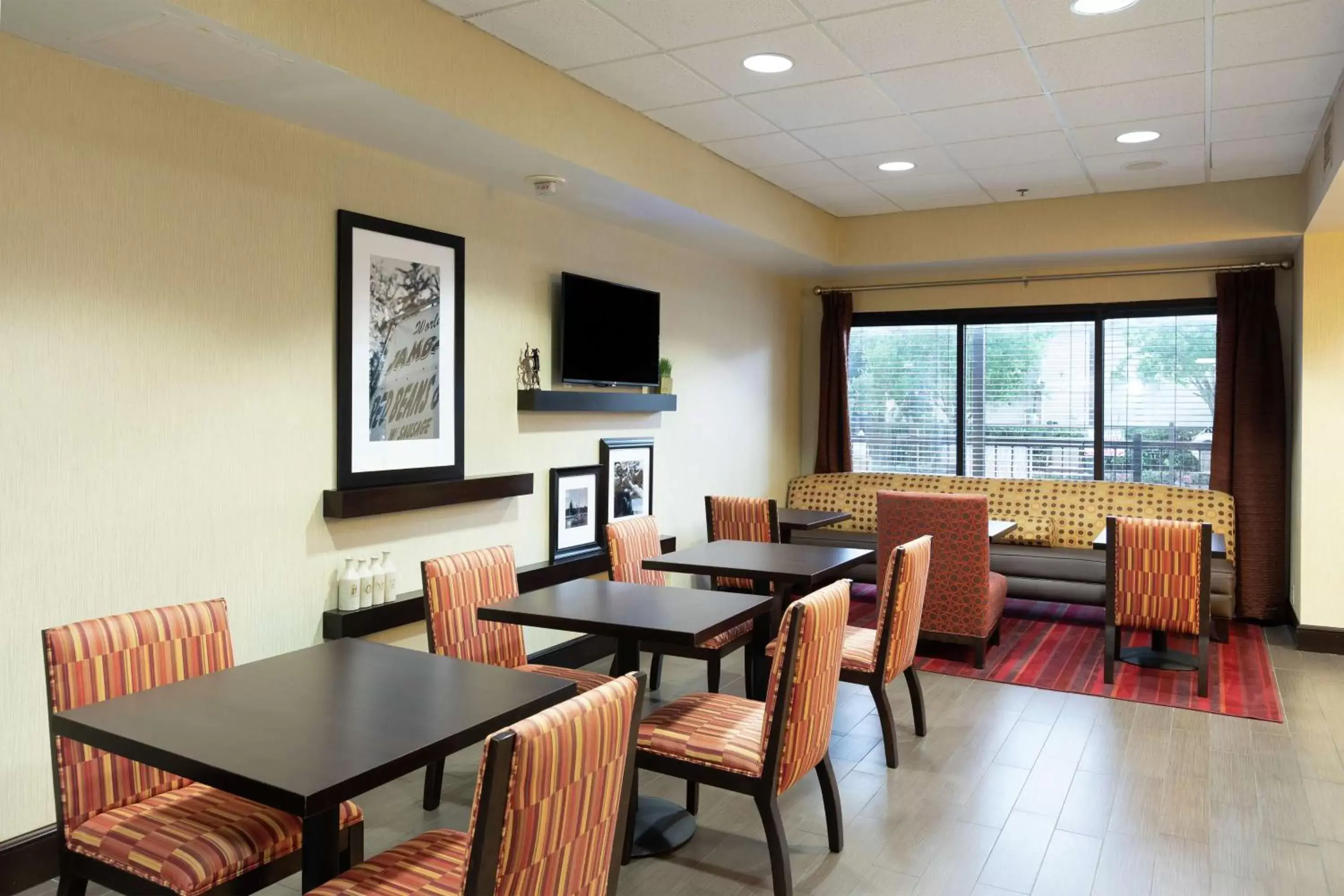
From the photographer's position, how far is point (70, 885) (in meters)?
2.26

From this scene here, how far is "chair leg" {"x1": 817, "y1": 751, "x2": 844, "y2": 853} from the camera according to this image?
3062mm

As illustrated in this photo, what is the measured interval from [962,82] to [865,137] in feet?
2.92

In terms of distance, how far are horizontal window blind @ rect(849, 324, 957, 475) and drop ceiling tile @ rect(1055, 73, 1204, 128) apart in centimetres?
299

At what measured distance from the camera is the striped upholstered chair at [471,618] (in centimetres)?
329

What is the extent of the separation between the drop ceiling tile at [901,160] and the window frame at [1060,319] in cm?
190

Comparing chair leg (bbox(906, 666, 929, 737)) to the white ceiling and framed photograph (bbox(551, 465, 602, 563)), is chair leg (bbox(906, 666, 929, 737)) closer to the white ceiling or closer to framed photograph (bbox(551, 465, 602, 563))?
framed photograph (bbox(551, 465, 602, 563))

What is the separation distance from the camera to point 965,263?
7.02 metres

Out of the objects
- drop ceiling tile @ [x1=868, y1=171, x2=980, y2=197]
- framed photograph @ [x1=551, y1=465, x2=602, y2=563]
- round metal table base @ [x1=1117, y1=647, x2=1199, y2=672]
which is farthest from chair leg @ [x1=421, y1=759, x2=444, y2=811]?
drop ceiling tile @ [x1=868, y1=171, x2=980, y2=197]

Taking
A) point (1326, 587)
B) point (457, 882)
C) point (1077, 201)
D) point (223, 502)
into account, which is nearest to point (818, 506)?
point (1077, 201)

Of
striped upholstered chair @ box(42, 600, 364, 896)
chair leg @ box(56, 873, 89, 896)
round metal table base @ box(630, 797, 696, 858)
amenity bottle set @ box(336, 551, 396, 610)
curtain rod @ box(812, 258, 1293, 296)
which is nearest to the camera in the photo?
striped upholstered chair @ box(42, 600, 364, 896)

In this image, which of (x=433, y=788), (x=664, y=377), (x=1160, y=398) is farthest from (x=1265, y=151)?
(x=433, y=788)

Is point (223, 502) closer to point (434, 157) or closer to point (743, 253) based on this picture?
point (434, 157)

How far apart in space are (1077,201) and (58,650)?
6.27m

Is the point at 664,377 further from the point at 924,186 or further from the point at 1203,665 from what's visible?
the point at 1203,665
